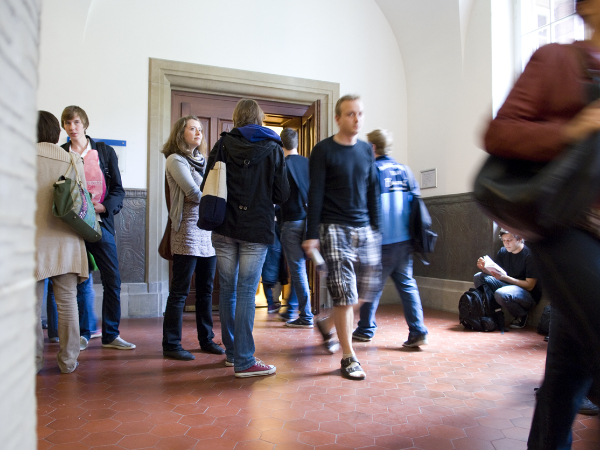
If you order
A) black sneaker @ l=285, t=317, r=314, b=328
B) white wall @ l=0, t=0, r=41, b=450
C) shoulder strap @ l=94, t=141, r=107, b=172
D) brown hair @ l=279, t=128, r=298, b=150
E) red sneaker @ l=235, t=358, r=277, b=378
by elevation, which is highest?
brown hair @ l=279, t=128, r=298, b=150

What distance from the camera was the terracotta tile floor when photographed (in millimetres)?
1984

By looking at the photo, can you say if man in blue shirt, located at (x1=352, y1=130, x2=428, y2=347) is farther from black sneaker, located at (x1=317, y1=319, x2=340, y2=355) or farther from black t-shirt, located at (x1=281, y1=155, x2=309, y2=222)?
black t-shirt, located at (x1=281, y1=155, x2=309, y2=222)

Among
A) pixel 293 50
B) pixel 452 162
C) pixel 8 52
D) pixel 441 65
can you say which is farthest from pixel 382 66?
pixel 8 52

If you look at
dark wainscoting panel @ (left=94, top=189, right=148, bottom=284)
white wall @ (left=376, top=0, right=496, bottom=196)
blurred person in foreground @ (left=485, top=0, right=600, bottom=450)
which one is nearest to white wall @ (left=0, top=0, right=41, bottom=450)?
blurred person in foreground @ (left=485, top=0, right=600, bottom=450)

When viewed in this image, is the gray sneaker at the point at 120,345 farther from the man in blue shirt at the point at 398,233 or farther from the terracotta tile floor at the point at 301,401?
the man in blue shirt at the point at 398,233

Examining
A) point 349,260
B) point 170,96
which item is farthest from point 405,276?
point 170,96

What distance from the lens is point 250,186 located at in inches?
112

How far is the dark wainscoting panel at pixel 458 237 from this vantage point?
534cm

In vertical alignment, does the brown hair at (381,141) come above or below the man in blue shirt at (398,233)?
above

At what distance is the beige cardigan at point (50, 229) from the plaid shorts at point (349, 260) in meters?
1.56

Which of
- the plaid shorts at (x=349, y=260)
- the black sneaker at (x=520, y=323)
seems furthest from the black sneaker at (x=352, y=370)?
the black sneaker at (x=520, y=323)

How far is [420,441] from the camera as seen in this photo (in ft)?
6.42

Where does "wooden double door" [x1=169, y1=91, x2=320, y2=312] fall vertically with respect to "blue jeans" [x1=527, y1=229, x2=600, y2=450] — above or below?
above

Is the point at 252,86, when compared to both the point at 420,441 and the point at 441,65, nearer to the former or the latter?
the point at 441,65
